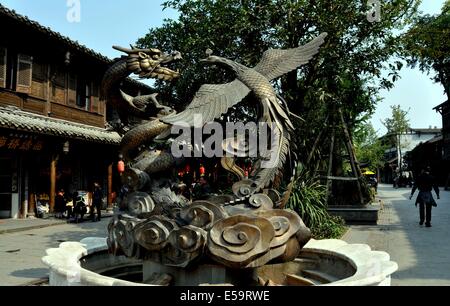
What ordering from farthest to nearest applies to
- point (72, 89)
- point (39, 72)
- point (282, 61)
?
point (72, 89) → point (39, 72) → point (282, 61)

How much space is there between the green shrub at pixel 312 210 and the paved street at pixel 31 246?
5402 mm

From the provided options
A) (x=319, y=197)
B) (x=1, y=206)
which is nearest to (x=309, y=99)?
(x=319, y=197)

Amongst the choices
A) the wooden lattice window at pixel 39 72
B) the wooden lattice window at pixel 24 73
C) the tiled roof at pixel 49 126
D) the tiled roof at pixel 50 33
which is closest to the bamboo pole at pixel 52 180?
the tiled roof at pixel 49 126

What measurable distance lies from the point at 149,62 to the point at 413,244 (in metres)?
7.57

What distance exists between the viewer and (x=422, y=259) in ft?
26.3

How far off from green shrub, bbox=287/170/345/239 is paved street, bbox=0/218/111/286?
540 centimetres

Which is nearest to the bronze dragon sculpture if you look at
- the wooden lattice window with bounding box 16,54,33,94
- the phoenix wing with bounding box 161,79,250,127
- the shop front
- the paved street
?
the phoenix wing with bounding box 161,79,250,127

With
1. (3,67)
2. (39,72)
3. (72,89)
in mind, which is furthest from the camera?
(72,89)

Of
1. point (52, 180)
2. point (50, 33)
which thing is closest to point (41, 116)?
point (52, 180)

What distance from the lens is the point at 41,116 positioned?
51.3 ft

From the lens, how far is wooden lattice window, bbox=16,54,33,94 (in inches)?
581

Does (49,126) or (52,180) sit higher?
(49,126)

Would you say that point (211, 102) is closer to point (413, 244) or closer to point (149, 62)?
point (149, 62)
